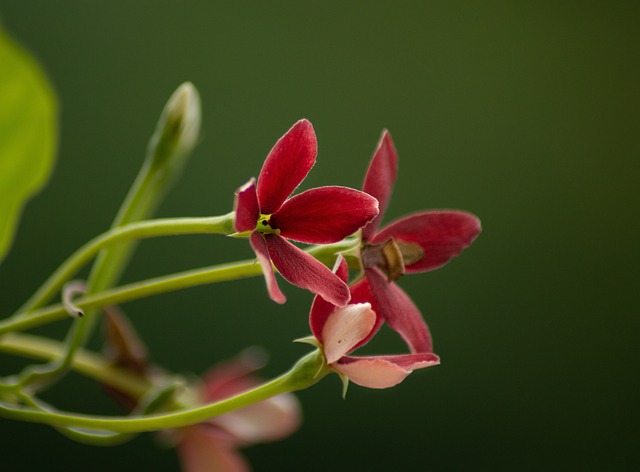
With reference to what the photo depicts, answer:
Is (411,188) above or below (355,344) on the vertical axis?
above

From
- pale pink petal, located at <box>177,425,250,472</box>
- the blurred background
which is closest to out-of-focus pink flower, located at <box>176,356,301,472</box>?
pale pink petal, located at <box>177,425,250,472</box>

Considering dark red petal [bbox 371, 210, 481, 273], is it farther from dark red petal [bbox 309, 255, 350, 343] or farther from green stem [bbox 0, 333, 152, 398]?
green stem [bbox 0, 333, 152, 398]

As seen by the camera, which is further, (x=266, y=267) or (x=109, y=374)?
(x=109, y=374)

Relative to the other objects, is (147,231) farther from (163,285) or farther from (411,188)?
(411,188)

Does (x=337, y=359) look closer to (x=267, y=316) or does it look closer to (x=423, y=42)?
(x=267, y=316)

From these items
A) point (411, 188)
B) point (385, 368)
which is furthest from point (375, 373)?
point (411, 188)

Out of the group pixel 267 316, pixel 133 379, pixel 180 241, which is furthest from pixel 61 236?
pixel 133 379
